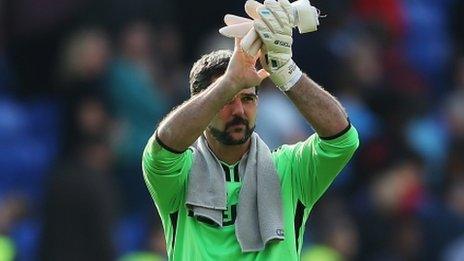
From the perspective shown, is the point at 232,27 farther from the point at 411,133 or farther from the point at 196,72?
the point at 411,133

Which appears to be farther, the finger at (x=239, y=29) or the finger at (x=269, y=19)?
the finger at (x=239, y=29)

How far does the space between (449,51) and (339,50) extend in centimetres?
166

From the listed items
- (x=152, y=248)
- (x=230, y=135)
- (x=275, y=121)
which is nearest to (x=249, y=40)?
(x=230, y=135)

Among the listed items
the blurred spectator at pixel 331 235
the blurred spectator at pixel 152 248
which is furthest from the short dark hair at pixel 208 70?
the blurred spectator at pixel 331 235

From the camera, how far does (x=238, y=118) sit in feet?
21.5

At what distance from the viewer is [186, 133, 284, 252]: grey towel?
6566 mm

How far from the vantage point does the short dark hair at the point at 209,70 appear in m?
6.68

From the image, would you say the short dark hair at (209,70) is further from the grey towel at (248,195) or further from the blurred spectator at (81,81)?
the blurred spectator at (81,81)

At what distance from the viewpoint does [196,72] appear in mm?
6754

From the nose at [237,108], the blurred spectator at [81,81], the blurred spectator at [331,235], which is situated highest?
the nose at [237,108]

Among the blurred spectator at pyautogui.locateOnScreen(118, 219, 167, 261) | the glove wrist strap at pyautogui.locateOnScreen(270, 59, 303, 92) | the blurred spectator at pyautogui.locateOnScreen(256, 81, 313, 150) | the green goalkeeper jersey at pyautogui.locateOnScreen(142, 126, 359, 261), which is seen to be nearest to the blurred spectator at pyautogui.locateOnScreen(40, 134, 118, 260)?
the blurred spectator at pyautogui.locateOnScreen(118, 219, 167, 261)

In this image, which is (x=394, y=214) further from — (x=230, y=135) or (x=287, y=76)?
(x=287, y=76)

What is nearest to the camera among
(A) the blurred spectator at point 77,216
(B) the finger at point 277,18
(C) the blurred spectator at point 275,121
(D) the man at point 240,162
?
(B) the finger at point 277,18

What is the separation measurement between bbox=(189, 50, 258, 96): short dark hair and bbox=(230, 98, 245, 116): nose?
0.42 ft
